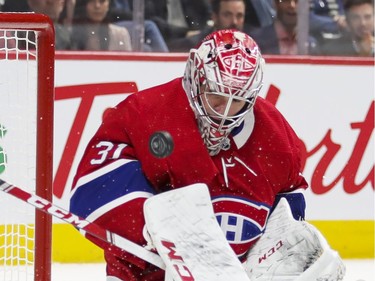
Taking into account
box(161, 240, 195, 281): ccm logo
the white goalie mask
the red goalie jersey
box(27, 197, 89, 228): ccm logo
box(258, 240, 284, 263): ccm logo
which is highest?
the white goalie mask

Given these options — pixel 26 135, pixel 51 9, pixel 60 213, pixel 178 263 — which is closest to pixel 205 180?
pixel 178 263

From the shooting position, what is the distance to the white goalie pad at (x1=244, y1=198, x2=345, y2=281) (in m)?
2.77

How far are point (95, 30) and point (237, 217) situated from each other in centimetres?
225

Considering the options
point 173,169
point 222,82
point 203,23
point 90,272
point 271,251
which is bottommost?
point 90,272

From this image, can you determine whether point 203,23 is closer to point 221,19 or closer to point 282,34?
point 221,19

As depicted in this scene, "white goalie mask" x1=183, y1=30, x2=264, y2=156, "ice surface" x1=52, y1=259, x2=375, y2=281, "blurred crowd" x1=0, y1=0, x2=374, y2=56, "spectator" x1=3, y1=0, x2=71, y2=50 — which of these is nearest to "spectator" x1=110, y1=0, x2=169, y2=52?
"blurred crowd" x1=0, y1=0, x2=374, y2=56

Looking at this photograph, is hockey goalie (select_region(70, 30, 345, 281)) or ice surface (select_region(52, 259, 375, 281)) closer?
hockey goalie (select_region(70, 30, 345, 281))

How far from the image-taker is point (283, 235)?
282cm

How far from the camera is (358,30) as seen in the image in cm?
524

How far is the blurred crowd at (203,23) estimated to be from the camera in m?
4.84

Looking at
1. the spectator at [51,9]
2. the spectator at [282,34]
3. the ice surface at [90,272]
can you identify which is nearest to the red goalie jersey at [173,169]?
the ice surface at [90,272]

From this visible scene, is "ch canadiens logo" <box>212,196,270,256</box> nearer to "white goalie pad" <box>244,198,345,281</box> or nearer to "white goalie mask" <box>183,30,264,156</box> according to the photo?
Answer: "white goalie pad" <box>244,198,345,281</box>

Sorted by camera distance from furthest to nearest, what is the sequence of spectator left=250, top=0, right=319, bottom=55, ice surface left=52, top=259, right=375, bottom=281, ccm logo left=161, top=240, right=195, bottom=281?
1. spectator left=250, top=0, right=319, bottom=55
2. ice surface left=52, top=259, right=375, bottom=281
3. ccm logo left=161, top=240, right=195, bottom=281

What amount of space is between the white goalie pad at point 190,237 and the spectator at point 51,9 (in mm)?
2188
